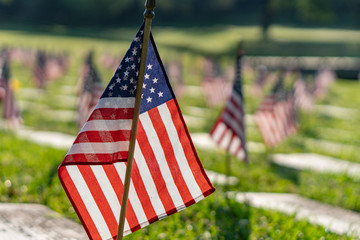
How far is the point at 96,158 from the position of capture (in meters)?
3.14

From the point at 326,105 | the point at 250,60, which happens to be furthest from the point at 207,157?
the point at 250,60

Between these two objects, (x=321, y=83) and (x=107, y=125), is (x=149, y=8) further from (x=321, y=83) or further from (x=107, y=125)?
(x=321, y=83)

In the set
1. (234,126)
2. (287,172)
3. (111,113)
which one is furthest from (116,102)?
(287,172)

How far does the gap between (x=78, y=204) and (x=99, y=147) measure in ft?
1.44

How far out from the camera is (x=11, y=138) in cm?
856

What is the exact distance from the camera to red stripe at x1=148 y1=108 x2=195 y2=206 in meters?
3.28

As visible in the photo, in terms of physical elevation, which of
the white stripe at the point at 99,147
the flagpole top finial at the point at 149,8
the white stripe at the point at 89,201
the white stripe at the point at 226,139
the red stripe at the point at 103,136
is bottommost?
the white stripe at the point at 226,139

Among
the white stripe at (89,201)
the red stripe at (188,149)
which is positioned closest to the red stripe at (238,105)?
the red stripe at (188,149)

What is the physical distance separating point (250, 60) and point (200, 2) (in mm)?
24927

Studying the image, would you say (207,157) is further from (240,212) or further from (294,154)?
(240,212)

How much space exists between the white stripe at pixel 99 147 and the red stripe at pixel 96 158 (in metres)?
0.02

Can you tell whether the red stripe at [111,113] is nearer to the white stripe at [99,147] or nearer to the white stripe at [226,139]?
the white stripe at [99,147]

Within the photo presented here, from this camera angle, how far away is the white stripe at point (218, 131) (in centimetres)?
653

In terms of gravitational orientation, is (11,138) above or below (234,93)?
below
